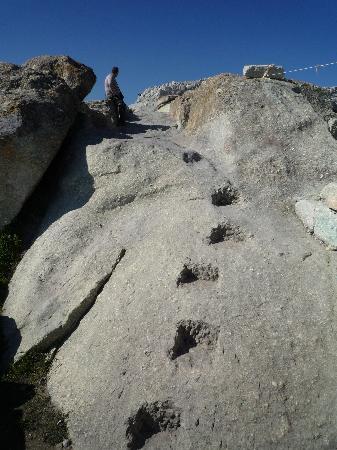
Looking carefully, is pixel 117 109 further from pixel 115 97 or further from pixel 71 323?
pixel 71 323

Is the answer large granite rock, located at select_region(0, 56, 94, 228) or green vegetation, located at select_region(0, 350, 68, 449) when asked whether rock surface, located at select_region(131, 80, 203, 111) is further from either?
green vegetation, located at select_region(0, 350, 68, 449)

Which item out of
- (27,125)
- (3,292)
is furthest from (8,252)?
(27,125)

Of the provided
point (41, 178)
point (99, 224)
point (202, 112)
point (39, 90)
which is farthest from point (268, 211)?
point (39, 90)

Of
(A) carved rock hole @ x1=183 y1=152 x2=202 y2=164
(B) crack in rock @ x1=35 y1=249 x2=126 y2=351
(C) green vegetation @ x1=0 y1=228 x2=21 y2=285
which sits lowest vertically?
(B) crack in rock @ x1=35 y1=249 x2=126 y2=351

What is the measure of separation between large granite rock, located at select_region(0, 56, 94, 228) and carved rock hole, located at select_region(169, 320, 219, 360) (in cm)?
741

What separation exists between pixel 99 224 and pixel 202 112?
6.51 metres

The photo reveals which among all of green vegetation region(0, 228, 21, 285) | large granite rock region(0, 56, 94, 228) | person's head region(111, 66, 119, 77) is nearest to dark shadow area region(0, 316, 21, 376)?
green vegetation region(0, 228, 21, 285)

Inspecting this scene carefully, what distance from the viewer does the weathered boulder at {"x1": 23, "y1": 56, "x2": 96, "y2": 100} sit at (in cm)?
1825

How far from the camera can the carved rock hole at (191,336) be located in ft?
30.7

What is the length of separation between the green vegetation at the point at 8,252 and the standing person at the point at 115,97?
7.68 meters

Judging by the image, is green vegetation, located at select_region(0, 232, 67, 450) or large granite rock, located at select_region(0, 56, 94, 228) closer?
green vegetation, located at select_region(0, 232, 67, 450)

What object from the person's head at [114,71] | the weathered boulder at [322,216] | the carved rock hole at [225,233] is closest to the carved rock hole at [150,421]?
the carved rock hole at [225,233]

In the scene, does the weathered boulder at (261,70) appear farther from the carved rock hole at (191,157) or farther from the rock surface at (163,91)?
the rock surface at (163,91)

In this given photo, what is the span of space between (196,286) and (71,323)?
3.26 meters
